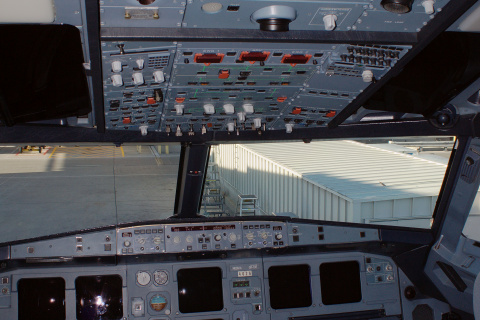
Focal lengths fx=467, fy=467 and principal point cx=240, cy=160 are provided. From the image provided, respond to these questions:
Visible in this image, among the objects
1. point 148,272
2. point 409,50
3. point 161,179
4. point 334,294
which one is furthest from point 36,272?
point 161,179

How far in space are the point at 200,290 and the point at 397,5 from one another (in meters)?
2.50

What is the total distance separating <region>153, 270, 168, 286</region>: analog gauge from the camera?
3.50 m

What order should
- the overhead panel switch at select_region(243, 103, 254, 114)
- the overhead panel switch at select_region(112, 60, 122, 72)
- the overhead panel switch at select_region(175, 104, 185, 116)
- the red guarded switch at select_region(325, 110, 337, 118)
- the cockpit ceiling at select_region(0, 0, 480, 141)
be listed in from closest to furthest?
the cockpit ceiling at select_region(0, 0, 480, 141) → the overhead panel switch at select_region(112, 60, 122, 72) → the overhead panel switch at select_region(175, 104, 185, 116) → the overhead panel switch at select_region(243, 103, 254, 114) → the red guarded switch at select_region(325, 110, 337, 118)

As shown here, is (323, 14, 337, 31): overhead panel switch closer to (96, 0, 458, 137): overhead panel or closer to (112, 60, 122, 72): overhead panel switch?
(96, 0, 458, 137): overhead panel

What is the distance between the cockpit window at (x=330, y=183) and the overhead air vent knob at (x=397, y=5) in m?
3.14

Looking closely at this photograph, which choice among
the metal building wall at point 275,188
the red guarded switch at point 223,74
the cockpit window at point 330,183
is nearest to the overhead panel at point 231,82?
the red guarded switch at point 223,74

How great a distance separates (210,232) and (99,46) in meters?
1.81

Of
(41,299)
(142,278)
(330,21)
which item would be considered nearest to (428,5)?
(330,21)

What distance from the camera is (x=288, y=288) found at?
3664 millimetres

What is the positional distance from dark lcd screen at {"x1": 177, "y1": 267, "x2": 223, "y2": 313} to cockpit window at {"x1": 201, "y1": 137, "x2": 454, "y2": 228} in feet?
4.93

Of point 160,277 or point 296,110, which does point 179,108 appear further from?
point 160,277

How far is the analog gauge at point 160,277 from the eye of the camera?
3.50 metres

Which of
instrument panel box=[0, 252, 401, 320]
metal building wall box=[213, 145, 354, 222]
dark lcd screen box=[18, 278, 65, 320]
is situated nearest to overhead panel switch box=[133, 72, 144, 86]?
instrument panel box=[0, 252, 401, 320]

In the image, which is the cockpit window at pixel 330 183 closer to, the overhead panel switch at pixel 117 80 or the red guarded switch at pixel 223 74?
the red guarded switch at pixel 223 74
